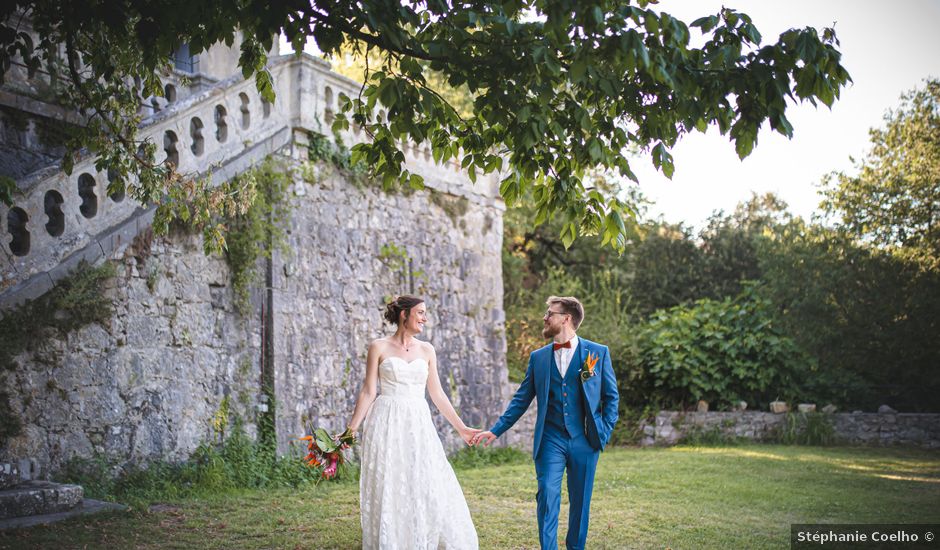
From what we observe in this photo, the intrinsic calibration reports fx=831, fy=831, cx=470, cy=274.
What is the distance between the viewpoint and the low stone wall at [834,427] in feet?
48.3

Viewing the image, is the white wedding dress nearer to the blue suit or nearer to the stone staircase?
the blue suit

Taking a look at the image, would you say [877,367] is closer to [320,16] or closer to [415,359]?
[415,359]

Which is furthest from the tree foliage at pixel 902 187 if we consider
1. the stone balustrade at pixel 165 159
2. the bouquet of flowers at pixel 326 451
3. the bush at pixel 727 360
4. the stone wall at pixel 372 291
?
the bouquet of flowers at pixel 326 451

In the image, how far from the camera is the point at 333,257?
399 inches

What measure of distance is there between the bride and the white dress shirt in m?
0.89

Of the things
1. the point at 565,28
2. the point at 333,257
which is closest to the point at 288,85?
the point at 333,257

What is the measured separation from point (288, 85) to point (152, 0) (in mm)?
5107

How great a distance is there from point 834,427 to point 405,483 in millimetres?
11980

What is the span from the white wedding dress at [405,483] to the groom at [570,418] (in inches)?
25.7

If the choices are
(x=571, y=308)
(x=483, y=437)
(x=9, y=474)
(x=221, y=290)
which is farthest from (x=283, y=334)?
(x=571, y=308)

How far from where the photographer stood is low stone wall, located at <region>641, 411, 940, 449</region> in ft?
48.3

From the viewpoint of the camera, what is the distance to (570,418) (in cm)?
560

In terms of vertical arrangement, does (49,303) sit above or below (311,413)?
above

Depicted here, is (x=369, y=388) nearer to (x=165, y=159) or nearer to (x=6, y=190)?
(x=165, y=159)
